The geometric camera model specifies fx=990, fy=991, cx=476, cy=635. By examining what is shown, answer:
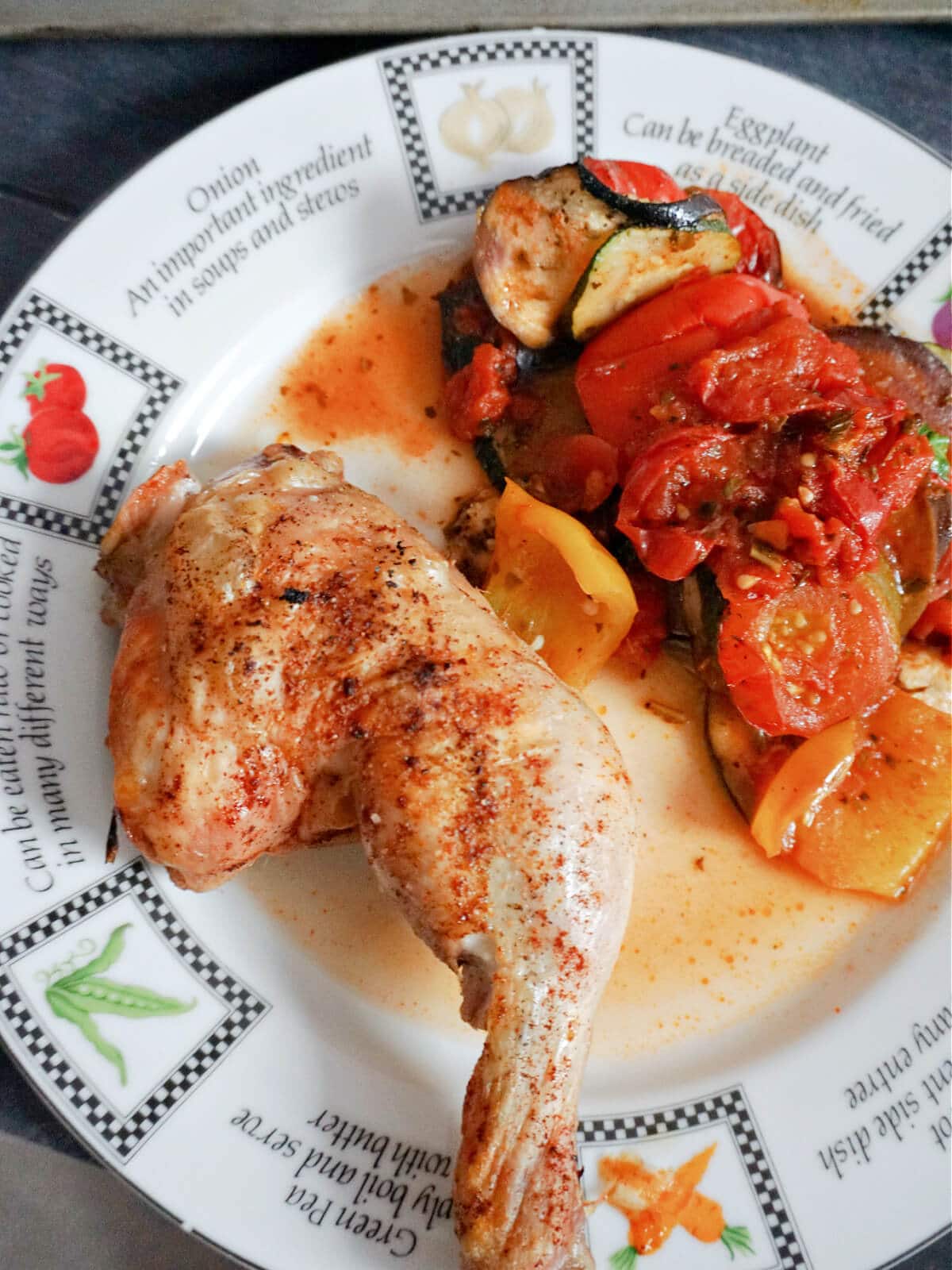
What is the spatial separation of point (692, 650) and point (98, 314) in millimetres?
1933

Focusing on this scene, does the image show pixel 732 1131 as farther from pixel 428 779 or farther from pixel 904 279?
pixel 904 279

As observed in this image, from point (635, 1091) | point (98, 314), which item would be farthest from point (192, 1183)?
point (98, 314)

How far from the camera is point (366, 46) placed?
325cm

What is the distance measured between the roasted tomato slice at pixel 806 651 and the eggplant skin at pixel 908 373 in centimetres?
60

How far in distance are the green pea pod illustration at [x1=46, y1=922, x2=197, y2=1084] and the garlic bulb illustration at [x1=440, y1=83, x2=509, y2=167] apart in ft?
8.01

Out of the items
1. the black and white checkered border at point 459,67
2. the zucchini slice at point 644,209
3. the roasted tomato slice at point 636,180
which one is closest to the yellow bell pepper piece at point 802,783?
the zucchini slice at point 644,209

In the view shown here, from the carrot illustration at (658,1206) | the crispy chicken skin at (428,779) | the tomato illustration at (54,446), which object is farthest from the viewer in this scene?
the tomato illustration at (54,446)

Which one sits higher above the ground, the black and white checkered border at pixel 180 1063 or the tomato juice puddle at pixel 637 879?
the tomato juice puddle at pixel 637 879

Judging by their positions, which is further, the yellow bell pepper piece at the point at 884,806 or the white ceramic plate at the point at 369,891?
the yellow bell pepper piece at the point at 884,806

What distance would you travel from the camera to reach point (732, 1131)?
2.66 m

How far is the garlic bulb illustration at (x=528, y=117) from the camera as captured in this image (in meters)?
3.01

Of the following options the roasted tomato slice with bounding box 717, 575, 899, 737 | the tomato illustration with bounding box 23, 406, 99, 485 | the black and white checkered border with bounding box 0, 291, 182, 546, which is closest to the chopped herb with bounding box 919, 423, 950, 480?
the roasted tomato slice with bounding box 717, 575, 899, 737

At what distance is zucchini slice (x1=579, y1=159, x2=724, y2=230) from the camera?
8.79 ft

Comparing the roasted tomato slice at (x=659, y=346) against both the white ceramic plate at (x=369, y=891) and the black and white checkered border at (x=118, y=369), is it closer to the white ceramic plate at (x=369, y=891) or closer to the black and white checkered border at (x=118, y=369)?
the white ceramic plate at (x=369, y=891)
